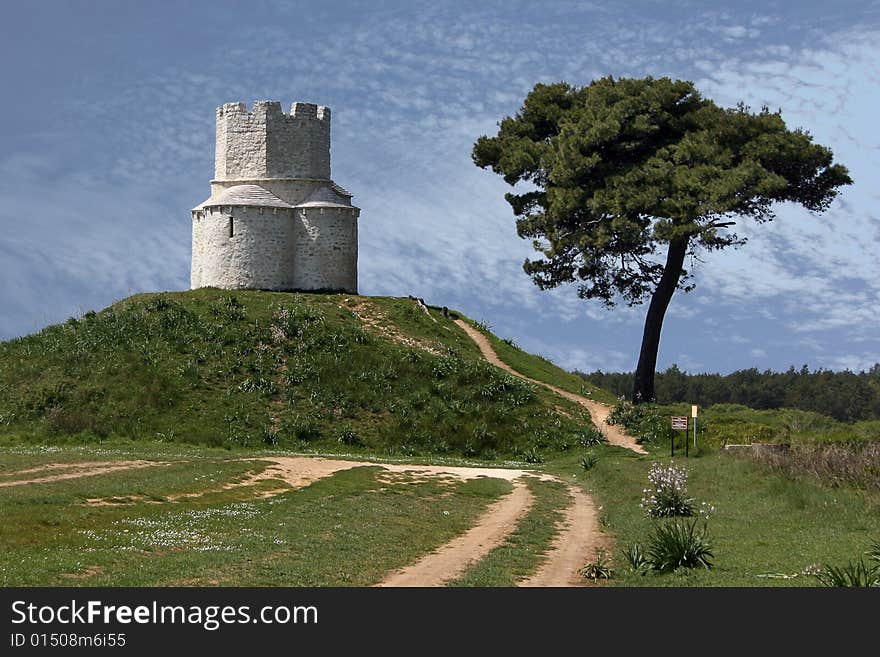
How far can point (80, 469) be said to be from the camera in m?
28.1

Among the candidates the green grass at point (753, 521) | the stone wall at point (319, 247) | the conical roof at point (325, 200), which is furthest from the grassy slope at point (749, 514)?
the conical roof at point (325, 200)

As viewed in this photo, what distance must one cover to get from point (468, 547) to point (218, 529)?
15.8 feet

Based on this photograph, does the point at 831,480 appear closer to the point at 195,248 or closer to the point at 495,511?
the point at 495,511

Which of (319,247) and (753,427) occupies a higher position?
(319,247)

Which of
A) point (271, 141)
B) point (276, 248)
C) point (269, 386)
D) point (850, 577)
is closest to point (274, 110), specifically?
point (271, 141)

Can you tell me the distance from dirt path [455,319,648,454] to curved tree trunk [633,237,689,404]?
227 centimetres

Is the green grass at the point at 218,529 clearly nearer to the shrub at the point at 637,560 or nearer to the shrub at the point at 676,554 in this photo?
the shrub at the point at 637,560

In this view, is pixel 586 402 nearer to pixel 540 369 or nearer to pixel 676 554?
pixel 540 369

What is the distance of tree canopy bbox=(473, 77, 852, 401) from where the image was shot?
4778 centimetres

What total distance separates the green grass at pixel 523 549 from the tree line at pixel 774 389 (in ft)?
186

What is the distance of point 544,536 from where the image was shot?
21.5 meters

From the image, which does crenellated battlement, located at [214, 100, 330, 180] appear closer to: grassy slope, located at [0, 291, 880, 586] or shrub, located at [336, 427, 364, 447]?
grassy slope, located at [0, 291, 880, 586]

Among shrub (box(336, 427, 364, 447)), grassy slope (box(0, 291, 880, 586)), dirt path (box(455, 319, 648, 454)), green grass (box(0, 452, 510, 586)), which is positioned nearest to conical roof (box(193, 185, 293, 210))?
grassy slope (box(0, 291, 880, 586))

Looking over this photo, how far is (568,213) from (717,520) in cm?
2886
